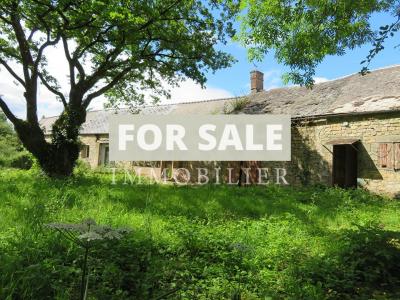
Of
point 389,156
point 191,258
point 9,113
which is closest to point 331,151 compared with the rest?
point 389,156

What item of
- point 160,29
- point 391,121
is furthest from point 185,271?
point 391,121

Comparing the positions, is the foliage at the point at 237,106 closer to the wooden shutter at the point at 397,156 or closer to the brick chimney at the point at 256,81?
the brick chimney at the point at 256,81

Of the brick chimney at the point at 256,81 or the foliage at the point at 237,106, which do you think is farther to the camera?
the brick chimney at the point at 256,81

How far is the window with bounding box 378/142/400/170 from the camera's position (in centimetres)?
1286

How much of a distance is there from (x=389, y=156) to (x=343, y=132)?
2.07 meters

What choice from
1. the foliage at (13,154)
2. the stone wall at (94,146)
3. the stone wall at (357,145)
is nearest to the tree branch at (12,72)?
the stone wall at (357,145)

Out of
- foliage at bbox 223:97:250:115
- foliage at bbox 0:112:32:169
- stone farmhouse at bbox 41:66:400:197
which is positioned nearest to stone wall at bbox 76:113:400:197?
stone farmhouse at bbox 41:66:400:197

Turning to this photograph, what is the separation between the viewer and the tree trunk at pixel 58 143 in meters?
14.0

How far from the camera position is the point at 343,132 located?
14.6m

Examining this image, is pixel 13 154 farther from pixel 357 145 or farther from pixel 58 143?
pixel 357 145

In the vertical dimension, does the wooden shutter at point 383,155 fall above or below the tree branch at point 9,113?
below

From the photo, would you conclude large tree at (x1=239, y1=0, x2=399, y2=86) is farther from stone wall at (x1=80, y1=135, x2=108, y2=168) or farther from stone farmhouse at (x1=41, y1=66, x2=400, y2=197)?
stone wall at (x1=80, y1=135, x2=108, y2=168)

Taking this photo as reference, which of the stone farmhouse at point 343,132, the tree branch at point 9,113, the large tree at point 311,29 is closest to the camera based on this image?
the large tree at point 311,29

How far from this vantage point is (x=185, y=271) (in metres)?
4.32
